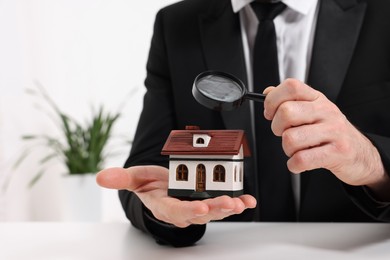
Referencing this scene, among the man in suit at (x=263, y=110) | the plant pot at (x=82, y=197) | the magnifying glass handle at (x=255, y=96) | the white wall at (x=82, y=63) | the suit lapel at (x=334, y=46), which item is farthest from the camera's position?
the white wall at (x=82, y=63)

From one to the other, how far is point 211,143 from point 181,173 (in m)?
0.09

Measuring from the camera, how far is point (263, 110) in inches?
65.1

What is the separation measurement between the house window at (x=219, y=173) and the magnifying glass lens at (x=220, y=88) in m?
0.14

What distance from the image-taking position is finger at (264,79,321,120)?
0.97 m

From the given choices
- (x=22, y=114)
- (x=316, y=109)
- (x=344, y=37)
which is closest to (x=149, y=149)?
(x=344, y=37)

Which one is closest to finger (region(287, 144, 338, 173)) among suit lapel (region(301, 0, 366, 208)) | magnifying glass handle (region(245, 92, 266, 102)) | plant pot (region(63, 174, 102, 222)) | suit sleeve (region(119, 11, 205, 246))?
magnifying glass handle (region(245, 92, 266, 102))

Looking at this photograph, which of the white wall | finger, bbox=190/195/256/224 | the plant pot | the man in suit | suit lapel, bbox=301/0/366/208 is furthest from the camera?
the white wall

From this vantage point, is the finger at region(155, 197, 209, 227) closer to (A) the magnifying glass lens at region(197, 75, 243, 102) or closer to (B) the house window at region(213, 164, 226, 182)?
(B) the house window at region(213, 164, 226, 182)

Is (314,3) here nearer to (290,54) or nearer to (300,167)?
(290,54)

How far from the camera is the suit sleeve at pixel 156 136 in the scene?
1.22m

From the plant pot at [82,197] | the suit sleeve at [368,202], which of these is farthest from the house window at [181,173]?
the plant pot at [82,197]

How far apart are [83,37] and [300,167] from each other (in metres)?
3.58

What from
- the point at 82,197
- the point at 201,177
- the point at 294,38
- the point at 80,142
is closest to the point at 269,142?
the point at 294,38

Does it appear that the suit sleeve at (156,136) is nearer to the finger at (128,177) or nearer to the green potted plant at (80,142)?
the finger at (128,177)
